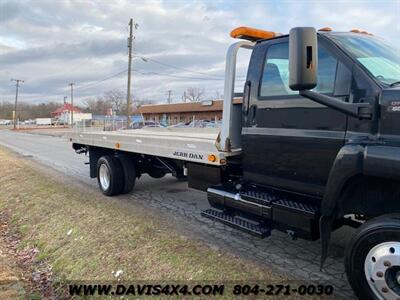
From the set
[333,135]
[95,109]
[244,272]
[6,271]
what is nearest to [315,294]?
[244,272]

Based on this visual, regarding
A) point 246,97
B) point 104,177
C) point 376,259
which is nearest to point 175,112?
point 104,177

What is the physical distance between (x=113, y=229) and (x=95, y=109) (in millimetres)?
116538

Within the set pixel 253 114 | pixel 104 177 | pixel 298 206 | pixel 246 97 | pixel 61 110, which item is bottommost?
pixel 104 177

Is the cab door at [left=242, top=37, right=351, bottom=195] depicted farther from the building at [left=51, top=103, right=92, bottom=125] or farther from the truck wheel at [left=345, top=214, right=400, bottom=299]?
the building at [left=51, top=103, right=92, bottom=125]

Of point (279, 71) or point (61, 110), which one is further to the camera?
point (61, 110)

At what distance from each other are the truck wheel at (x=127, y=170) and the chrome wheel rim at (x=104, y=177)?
0.34 m

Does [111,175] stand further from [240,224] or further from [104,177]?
[240,224]

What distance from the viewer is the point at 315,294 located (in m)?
3.69

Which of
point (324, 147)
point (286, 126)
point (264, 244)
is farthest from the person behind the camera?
point (264, 244)

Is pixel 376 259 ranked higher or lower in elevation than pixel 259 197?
lower

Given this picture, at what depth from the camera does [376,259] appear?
3018mm

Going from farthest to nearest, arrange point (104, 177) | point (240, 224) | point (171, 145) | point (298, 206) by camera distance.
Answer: point (104, 177) < point (171, 145) < point (240, 224) < point (298, 206)

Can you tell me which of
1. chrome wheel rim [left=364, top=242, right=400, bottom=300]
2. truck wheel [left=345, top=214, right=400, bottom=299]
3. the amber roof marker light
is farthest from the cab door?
chrome wheel rim [left=364, top=242, right=400, bottom=300]

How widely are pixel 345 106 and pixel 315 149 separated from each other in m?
0.61
